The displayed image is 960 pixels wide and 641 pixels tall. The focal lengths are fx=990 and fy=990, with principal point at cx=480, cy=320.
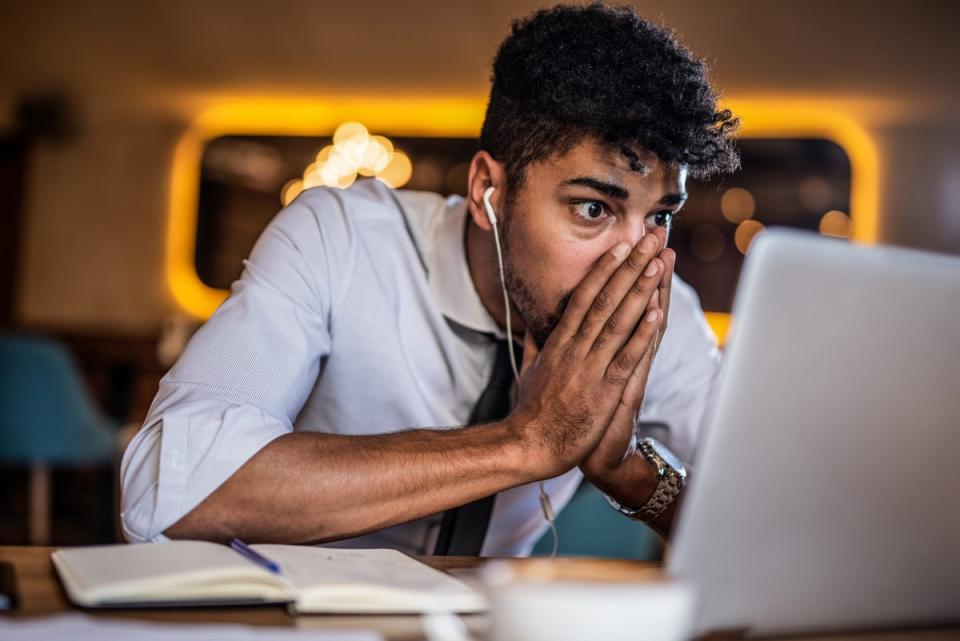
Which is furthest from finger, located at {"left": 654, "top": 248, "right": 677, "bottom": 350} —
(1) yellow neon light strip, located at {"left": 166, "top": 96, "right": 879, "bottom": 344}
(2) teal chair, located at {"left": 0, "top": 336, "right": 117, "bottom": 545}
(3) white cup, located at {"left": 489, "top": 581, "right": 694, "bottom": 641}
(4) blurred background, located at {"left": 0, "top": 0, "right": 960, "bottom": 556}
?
(1) yellow neon light strip, located at {"left": 166, "top": 96, "right": 879, "bottom": 344}

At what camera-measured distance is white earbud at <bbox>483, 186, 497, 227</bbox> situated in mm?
1590

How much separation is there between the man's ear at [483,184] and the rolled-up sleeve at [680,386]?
39cm

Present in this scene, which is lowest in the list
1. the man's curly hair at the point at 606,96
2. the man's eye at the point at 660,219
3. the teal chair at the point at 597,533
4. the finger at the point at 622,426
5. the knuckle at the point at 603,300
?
the teal chair at the point at 597,533

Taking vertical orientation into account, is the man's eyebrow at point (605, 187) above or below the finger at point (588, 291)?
above

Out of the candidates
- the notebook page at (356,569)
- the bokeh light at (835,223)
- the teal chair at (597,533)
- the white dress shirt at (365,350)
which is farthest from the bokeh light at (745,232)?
the notebook page at (356,569)

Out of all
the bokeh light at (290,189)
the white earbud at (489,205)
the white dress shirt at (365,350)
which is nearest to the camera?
the white dress shirt at (365,350)

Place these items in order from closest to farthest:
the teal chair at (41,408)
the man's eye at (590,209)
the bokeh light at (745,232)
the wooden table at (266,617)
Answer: the wooden table at (266,617) < the man's eye at (590,209) < the teal chair at (41,408) < the bokeh light at (745,232)

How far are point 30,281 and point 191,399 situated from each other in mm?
5571

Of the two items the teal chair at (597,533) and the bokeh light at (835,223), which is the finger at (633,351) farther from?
the bokeh light at (835,223)

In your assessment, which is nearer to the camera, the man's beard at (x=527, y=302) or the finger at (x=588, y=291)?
the finger at (x=588, y=291)

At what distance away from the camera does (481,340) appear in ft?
5.37

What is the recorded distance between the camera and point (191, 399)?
1208 millimetres

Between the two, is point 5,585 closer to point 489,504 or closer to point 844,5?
point 489,504

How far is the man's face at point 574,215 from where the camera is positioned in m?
1.42
